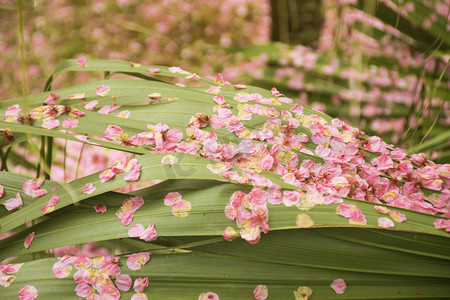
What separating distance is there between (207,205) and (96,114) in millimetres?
283

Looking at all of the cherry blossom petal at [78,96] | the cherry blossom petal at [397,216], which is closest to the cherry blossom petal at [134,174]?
the cherry blossom petal at [78,96]

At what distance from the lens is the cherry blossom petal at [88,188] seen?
52cm

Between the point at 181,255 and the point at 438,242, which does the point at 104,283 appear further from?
the point at 438,242

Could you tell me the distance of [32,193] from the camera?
0.56 meters

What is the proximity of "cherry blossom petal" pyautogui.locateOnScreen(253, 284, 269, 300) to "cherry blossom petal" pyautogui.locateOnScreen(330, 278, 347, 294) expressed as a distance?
0.30ft

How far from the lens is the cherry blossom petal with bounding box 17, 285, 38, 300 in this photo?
49 cm

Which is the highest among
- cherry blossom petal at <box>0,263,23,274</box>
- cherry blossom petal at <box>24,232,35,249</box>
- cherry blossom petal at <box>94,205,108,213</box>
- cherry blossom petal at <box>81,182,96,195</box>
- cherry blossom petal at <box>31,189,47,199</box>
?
cherry blossom petal at <box>81,182,96,195</box>

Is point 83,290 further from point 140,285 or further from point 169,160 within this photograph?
point 169,160

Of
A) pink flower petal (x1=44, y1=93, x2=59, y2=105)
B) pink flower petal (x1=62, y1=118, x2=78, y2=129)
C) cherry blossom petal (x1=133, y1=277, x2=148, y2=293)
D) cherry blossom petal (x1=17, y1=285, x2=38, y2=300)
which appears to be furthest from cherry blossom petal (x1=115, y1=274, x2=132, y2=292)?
pink flower petal (x1=44, y1=93, x2=59, y2=105)

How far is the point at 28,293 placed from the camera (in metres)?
0.49

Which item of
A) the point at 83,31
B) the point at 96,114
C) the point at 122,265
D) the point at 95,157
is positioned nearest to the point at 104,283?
the point at 122,265

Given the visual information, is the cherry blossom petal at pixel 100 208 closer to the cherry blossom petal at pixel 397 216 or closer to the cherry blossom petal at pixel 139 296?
the cherry blossom petal at pixel 139 296

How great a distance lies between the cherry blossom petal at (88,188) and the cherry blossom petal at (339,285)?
1.20 feet

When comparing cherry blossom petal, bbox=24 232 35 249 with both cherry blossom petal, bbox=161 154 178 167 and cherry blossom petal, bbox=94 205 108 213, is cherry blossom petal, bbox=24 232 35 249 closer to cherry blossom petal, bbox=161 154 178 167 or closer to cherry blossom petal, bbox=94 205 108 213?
cherry blossom petal, bbox=94 205 108 213
